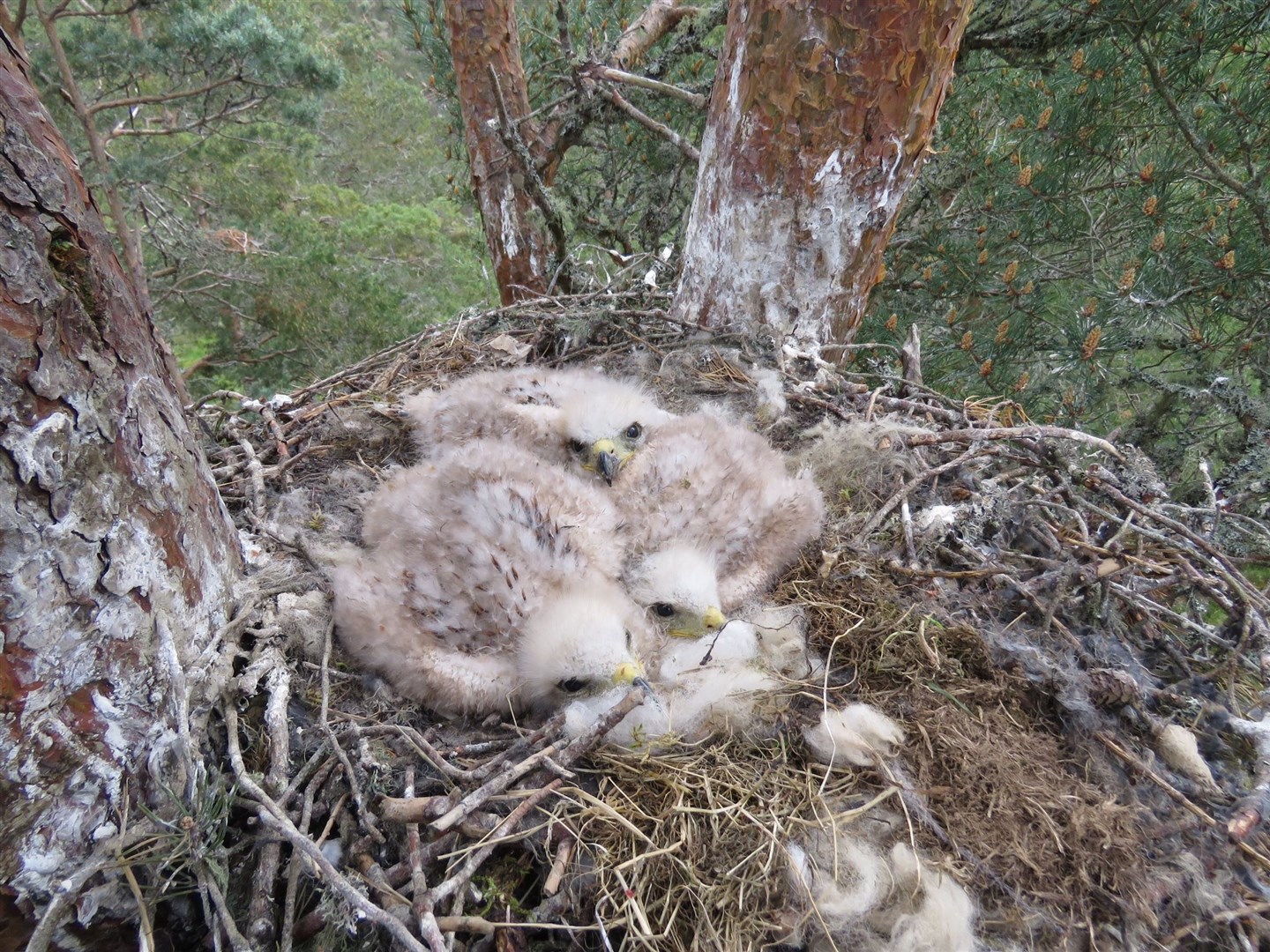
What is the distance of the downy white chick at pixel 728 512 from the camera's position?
7.27ft

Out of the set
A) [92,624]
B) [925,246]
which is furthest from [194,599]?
[925,246]

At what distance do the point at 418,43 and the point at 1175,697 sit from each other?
613 centimetres

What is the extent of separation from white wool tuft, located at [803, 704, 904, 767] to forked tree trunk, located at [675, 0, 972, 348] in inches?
71.1

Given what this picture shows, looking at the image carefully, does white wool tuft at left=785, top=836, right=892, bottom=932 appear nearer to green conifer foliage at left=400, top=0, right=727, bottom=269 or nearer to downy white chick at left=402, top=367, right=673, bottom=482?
downy white chick at left=402, top=367, right=673, bottom=482

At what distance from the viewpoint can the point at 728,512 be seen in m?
2.22

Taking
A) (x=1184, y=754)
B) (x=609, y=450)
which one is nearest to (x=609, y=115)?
(x=609, y=450)

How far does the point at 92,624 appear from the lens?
47.2 inches

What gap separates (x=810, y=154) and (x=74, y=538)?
99.8 inches

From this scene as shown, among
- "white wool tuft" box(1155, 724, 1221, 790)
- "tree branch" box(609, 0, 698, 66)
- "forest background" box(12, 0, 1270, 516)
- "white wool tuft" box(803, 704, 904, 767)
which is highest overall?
"tree branch" box(609, 0, 698, 66)

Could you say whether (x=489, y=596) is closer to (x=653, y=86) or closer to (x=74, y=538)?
(x=74, y=538)

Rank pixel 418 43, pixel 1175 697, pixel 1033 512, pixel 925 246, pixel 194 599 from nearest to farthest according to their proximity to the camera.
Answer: pixel 194 599 → pixel 1175 697 → pixel 1033 512 → pixel 925 246 → pixel 418 43

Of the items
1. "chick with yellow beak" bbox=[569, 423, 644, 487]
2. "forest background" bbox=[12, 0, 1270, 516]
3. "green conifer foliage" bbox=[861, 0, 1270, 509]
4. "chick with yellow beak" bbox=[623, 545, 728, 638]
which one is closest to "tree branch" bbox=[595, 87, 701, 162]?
"forest background" bbox=[12, 0, 1270, 516]

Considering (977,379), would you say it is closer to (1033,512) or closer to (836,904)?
(1033,512)

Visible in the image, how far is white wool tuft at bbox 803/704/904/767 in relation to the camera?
1.54m
